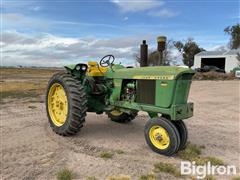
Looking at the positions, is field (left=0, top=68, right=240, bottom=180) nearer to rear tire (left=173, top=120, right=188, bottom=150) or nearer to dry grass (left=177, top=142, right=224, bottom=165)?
dry grass (left=177, top=142, right=224, bottom=165)

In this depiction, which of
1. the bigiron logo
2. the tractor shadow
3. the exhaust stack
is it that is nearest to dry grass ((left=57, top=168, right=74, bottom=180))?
the tractor shadow

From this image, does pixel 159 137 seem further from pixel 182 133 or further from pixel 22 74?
pixel 22 74

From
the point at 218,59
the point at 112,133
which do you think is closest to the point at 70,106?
the point at 112,133

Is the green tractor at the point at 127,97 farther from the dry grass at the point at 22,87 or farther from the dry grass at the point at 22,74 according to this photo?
the dry grass at the point at 22,74

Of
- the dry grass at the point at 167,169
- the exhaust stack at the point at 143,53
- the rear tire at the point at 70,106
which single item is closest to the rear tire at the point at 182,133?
the dry grass at the point at 167,169

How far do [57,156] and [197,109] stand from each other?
6.53 m

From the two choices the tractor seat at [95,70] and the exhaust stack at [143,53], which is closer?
the exhaust stack at [143,53]

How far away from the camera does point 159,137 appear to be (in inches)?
198

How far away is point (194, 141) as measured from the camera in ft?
19.7

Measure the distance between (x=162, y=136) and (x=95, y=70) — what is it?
7.41ft

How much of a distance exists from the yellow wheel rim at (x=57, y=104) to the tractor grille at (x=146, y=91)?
5.34 feet

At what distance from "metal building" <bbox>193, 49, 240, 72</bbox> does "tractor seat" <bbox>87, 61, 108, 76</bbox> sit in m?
41.8

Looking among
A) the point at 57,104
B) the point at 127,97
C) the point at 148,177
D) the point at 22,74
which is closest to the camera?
the point at 148,177

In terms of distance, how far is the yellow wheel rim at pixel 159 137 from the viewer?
16.2 ft
